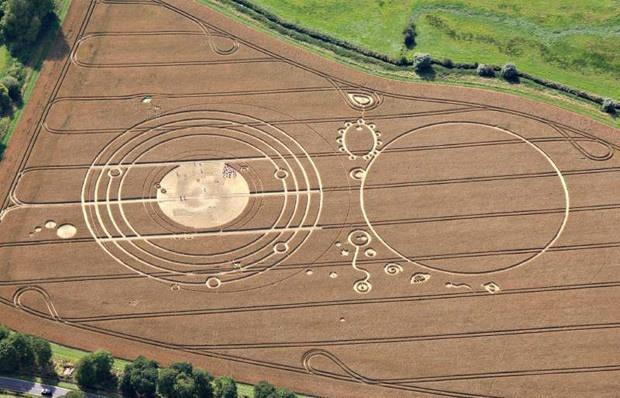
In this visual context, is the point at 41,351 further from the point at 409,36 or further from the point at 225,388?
the point at 409,36

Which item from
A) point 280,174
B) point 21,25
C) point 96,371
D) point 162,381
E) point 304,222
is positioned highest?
point 21,25

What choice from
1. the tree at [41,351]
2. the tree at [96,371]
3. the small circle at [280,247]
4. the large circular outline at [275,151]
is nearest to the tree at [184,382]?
the tree at [96,371]

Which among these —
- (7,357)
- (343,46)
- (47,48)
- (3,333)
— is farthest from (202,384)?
(47,48)

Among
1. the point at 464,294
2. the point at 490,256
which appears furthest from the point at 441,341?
the point at 490,256

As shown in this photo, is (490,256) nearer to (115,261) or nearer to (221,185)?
(221,185)

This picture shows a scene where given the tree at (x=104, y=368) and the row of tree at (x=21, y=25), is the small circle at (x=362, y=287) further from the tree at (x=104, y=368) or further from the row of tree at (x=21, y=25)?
the row of tree at (x=21, y=25)

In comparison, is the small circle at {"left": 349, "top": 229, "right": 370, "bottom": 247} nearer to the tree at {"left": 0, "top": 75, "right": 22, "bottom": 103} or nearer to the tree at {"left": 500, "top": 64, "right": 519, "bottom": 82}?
the tree at {"left": 500, "top": 64, "right": 519, "bottom": 82}
